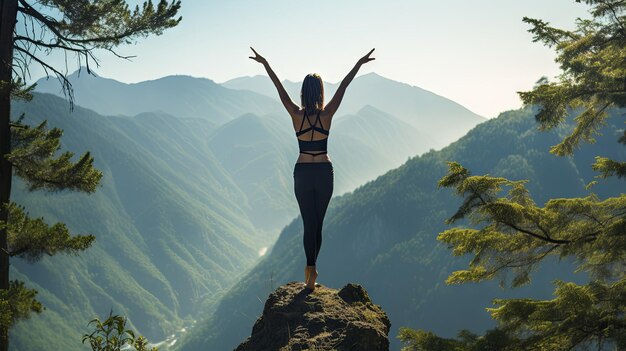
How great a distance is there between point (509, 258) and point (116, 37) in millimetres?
8886

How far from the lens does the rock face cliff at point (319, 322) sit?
6.00 m

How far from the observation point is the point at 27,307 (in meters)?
9.90

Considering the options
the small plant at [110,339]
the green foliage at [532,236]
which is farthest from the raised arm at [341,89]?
the small plant at [110,339]

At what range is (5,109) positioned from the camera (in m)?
9.71

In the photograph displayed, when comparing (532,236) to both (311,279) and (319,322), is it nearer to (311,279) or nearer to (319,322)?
(311,279)

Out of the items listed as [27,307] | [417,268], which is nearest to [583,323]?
[27,307]

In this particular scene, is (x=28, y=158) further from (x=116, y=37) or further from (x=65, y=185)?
(x=116, y=37)

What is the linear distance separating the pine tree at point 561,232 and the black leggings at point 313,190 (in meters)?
1.60

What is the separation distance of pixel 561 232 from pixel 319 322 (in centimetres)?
455

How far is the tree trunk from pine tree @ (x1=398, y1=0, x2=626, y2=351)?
281 inches

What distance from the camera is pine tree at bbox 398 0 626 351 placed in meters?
7.11

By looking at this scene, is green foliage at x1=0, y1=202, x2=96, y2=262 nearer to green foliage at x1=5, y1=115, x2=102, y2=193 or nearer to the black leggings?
green foliage at x1=5, y1=115, x2=102, y2=193

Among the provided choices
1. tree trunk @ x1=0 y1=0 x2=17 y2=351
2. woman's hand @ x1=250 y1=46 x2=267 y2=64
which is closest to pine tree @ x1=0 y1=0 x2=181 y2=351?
tree trunk @ x1=0 y1=0 x2=17 y2=351

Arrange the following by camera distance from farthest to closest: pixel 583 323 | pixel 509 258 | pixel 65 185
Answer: pixel 65 185, pixel 509 258, pixel 583 323
